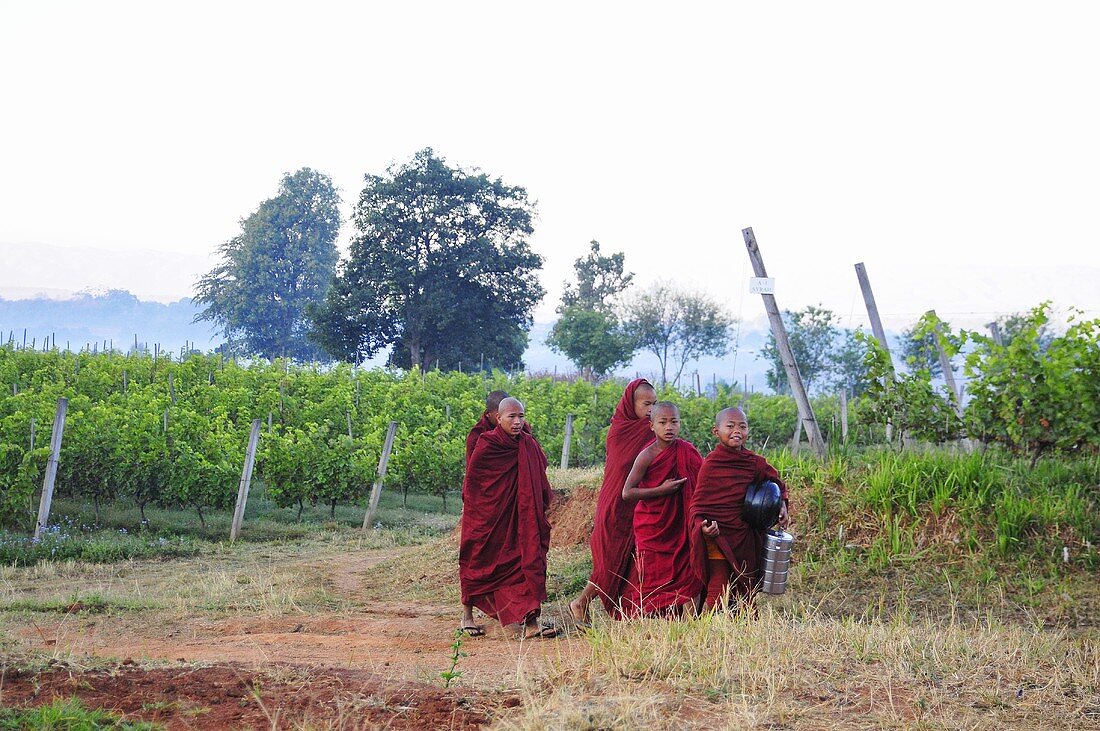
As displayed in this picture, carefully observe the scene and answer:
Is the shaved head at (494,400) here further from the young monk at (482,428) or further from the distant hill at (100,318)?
the distant hill at (100,318)

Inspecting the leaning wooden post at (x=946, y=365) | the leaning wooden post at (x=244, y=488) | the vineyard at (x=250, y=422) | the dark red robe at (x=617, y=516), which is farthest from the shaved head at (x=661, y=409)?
the leaning wooden post at (x=244, y=488)

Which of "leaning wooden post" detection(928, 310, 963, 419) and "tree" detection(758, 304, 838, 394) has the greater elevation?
"tree" detection(758, 304, 838, 394)

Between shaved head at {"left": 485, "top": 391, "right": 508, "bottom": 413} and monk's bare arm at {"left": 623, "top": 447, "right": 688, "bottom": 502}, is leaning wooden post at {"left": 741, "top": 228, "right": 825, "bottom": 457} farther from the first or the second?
monk's bare arm at {"left": 623, "top": 447, "right": 688, "bottom": 502}

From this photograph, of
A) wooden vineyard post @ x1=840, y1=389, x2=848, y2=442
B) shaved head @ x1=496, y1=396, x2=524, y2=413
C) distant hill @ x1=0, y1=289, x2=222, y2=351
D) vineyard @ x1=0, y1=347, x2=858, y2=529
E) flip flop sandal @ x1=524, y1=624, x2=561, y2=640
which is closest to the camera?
flip flop sandal @ x1=524, y1=624, x2=561, y2=640

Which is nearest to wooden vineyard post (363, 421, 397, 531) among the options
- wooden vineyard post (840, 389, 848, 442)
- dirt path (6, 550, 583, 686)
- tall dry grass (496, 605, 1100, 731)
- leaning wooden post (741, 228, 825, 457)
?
dirt path (6, 550, 583, 686)

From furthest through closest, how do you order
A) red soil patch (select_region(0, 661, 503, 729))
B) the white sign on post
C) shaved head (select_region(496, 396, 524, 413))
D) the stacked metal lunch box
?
1. the white sign on post
2. shaved head (select_region(496, 396, 524, 413))
3. the stacked metal lunch box
4. red soil patch (select_region(0, 661, 503, 729))

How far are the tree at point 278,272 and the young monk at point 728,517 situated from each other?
5096 centimetres

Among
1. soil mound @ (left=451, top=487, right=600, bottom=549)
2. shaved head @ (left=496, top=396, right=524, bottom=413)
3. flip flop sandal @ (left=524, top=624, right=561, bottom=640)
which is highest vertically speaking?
shaved head @ (left=496, top=396, right=524, bottom=413)

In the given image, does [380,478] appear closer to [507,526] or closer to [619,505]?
[507,526]

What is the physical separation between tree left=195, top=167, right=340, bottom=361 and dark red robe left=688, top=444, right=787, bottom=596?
2006 inches

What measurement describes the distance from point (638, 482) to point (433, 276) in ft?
111

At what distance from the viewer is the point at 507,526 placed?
6.82m

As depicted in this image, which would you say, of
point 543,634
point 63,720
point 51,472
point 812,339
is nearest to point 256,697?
point 63,720

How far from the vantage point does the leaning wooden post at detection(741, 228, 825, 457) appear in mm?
9148
